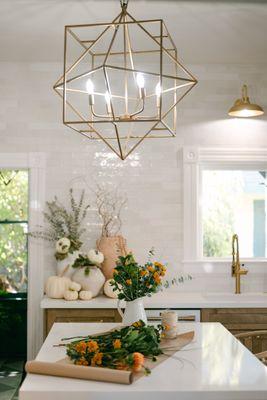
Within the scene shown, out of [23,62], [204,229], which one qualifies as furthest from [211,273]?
[23,62]

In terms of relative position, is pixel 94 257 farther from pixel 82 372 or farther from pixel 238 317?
pixel 82 372

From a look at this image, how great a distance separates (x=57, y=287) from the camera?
5.00m

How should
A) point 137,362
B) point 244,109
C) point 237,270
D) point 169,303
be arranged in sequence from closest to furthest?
1. point 137,362
2. point 169,303
3. point 244,109
4. point 237,270

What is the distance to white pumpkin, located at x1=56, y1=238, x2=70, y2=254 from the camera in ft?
17.0

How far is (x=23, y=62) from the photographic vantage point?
5508mm

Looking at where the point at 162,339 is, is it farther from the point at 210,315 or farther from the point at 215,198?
the point at 215,198

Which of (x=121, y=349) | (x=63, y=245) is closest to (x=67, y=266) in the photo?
(x=63, y=245)

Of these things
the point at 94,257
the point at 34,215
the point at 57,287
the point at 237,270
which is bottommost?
the point at 57,287

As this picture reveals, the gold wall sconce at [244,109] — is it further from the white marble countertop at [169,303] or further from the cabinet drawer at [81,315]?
the cabinet drawer at [81,315]

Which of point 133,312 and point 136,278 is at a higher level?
point 136,278

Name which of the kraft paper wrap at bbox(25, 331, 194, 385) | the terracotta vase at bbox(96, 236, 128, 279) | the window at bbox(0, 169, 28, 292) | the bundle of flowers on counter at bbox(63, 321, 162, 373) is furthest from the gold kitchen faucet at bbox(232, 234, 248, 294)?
the kraft paper wrap at bbox(25, 331, 194, 385)

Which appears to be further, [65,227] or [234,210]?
[234,210]

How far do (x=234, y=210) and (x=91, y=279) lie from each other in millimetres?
1635

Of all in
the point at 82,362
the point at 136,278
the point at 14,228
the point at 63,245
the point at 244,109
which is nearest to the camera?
the point at 82,362
